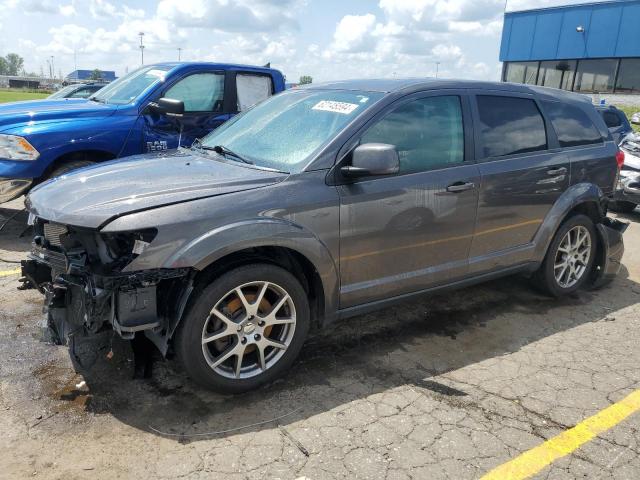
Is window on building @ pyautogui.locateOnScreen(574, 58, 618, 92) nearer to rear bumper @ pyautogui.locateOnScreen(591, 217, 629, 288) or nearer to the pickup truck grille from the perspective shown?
rear bumper @ pyautogui.locateOnScreen(591, 217, 629, 288)

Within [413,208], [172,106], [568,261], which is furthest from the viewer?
[172,106]

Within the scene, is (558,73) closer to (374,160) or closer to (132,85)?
(132,85)

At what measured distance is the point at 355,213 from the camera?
339 centimetres

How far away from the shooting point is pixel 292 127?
3729 millimetres

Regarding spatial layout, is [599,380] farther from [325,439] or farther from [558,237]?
[325,439]

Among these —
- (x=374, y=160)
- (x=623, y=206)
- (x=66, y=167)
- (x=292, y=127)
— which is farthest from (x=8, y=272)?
(x=623, y=206)

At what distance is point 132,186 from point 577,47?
1296 inches

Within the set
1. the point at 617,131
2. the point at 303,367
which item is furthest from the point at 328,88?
the point at 617,131

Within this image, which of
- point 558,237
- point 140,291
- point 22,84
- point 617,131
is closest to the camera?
point 140,291

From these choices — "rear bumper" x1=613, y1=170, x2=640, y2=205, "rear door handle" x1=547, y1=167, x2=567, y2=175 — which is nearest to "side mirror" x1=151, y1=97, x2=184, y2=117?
"rear door handle" x1=547, y1=167, x2=567, y2=175

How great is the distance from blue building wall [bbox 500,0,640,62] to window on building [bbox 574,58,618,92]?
0.38 m

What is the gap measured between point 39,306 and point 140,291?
197cm

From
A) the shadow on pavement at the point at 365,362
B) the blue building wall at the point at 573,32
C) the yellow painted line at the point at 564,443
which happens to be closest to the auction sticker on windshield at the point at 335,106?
the shadow on pavement at the point at 365,362

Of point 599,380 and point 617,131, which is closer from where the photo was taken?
point 599,380
